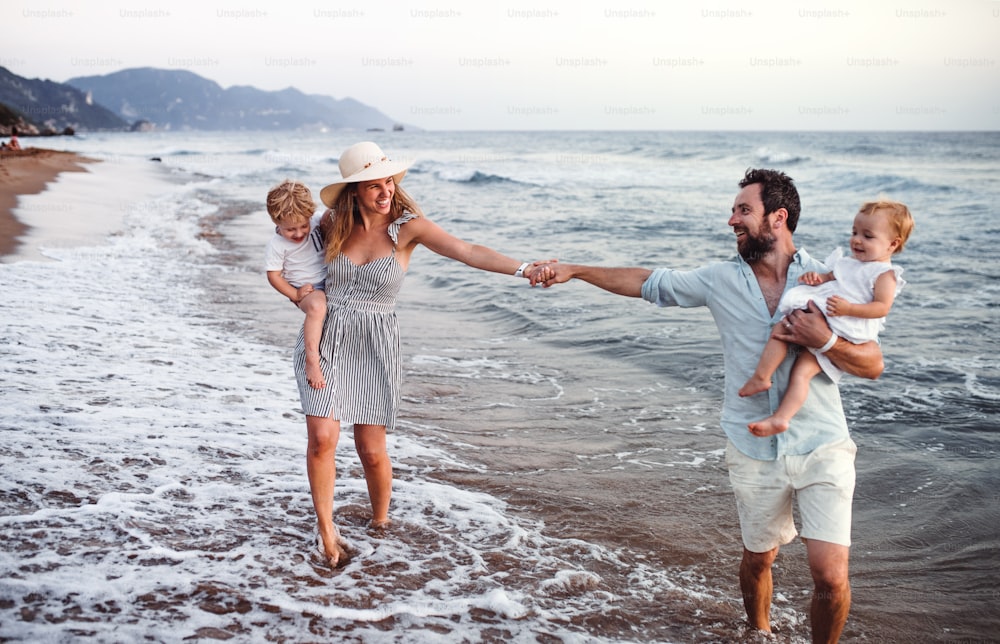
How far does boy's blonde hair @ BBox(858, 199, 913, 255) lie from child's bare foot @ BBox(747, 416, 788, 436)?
0.78 meters

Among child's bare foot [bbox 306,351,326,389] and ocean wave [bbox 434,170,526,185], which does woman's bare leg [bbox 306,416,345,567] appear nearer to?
child's bare foot [bbox 306,351,326,389]

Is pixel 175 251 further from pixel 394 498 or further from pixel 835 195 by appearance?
pixel 835 195

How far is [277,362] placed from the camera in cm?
752

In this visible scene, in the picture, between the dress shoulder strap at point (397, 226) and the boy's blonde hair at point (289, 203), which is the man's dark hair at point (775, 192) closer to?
the dress shoulder strap at point (397, 226)

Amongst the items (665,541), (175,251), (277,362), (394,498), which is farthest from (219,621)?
(175,251)

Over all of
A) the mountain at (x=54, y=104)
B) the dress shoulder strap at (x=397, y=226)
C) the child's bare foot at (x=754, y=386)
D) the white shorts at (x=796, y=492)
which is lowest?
Result: the white shorts at (x=796, y=492)

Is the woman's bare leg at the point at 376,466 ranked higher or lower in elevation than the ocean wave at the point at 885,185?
lower

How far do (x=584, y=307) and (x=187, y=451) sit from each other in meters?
6.19

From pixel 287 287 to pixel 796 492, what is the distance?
2416mm

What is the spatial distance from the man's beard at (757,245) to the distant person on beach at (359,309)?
1.21 metres

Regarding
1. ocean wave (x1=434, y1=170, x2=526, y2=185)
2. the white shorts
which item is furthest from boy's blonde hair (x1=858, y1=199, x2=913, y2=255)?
ocean wave (x1=434, y1=170, x2=526, y2=185)

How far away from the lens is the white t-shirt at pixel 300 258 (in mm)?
3889

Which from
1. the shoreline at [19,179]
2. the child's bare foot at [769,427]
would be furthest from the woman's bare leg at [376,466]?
the shoreline at [19,179]

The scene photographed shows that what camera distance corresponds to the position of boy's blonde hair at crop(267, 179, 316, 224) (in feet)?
12.2
